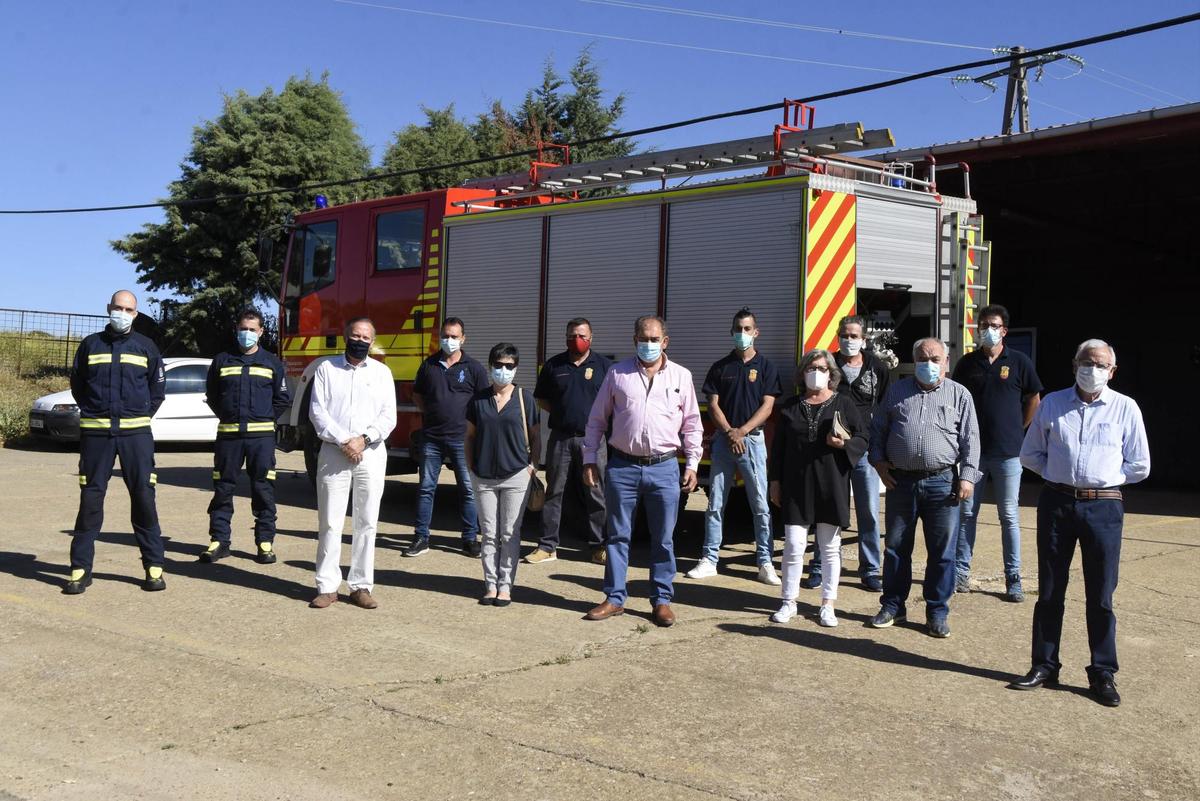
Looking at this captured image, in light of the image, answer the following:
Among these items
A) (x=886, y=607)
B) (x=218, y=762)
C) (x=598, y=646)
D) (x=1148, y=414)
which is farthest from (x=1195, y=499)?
(x=218, y=762)

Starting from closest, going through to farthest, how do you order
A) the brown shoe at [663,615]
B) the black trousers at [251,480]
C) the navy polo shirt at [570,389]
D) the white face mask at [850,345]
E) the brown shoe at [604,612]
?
the brown shoe at [663,615], the brown shoe at [604,612], the white face mask at [850,345], the black trousers at [251,480], the navy polo shirt at [570,389]

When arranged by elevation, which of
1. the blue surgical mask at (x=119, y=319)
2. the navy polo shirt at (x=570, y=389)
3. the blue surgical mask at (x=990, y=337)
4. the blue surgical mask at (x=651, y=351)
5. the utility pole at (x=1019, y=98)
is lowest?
→ the navy polo shirt at (x=570, y=389)

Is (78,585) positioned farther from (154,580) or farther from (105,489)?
(105,489)

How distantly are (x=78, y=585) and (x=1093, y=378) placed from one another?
6.38m

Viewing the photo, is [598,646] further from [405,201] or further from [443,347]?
[405,201]

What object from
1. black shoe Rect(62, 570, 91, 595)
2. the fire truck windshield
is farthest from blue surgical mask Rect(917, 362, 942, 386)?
the fire truck windshield

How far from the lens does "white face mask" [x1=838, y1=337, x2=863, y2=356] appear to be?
333 inches

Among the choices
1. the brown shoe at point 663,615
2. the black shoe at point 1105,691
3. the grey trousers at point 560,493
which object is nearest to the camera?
the black shoe at point 1105,691

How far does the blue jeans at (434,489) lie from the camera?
9.66 m

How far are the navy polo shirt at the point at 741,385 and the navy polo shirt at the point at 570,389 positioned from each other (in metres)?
1.13

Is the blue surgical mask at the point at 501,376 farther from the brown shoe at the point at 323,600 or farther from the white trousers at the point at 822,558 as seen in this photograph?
the white trousers at the point at 822,558

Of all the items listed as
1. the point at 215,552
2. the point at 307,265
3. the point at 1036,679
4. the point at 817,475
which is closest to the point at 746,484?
the point at 817,475

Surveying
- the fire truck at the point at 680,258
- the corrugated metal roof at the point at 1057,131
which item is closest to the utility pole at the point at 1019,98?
the corrugated metal roof at the point at 1057,131

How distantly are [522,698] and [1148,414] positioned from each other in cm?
1775
